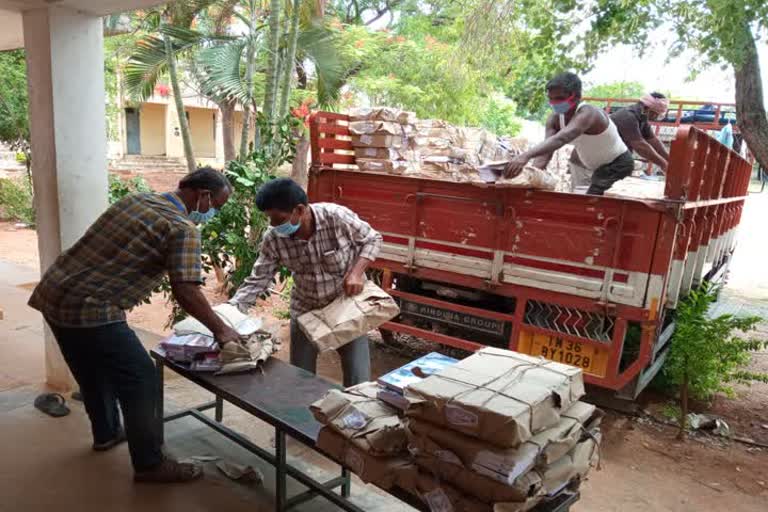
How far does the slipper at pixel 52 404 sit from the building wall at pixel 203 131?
20.4 metres

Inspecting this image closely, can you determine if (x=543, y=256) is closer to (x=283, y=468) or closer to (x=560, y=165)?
(x=283, y=468)

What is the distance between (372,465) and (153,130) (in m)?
23.0

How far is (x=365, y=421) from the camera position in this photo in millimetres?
1944

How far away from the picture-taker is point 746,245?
533 inches

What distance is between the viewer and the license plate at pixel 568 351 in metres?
3.82

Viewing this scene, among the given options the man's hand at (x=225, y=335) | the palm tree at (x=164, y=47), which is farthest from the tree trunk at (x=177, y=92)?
the man's hand at (x=225, y=335)

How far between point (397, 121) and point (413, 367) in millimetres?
3125

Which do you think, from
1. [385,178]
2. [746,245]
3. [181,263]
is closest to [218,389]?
[181,263]

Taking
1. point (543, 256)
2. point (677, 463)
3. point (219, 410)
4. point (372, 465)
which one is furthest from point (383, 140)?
point (372, 465)

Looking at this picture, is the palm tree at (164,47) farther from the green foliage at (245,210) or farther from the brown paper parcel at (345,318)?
the brown paper parcel at (345,318)

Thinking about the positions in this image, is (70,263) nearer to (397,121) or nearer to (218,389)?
(218,389)

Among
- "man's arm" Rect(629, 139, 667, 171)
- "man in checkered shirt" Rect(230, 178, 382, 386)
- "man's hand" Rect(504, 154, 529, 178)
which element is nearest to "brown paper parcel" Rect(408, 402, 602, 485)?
"man in checkered shirt" Rect(230, 178, 382, 386)

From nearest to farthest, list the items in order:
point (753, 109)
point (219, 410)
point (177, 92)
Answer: point (219, 410) → point (753, 109) → point (177, 92)

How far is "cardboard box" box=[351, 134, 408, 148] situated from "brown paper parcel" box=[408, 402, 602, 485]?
3.31 m
